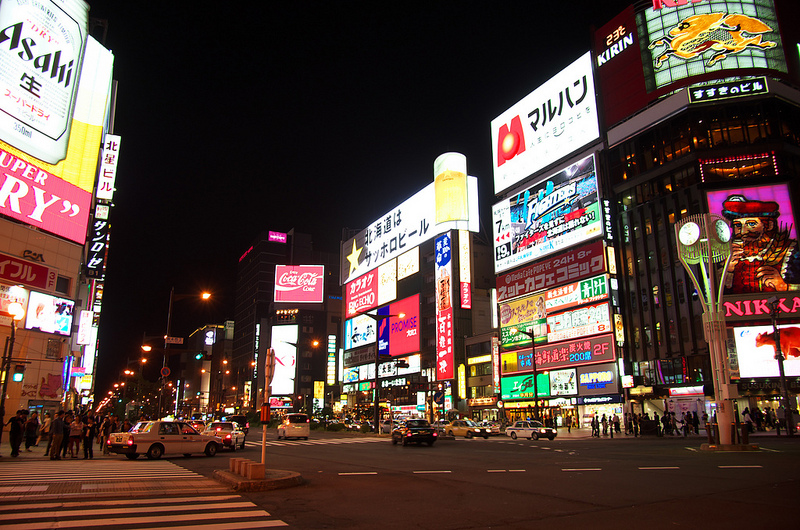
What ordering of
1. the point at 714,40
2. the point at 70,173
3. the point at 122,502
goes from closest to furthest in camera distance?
the point at 122,502, the point at 70,173, the point at 714,40

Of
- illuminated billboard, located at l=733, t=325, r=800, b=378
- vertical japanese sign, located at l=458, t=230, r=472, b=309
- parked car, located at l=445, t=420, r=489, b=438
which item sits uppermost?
vertical japanese sign, located at l=458, t=230, r=472, b=309

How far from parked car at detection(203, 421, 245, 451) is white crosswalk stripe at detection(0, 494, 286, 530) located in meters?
15.3

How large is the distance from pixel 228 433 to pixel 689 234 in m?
22.7

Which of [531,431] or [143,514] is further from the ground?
[143,514]

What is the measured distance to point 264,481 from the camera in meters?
11.3

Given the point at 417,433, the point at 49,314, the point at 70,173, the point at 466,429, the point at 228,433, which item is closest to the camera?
the point at 228,433

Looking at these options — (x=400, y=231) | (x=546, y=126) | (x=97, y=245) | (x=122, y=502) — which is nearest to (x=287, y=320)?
(x=400, y=231)

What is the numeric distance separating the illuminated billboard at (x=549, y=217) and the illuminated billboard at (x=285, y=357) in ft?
212

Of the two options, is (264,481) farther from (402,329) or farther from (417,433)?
(402,329)

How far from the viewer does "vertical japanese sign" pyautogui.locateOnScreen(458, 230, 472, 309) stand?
75812mm

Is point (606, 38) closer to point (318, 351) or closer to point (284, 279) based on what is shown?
point (284, 279)

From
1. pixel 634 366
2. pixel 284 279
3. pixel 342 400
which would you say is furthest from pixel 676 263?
pixel 342 400

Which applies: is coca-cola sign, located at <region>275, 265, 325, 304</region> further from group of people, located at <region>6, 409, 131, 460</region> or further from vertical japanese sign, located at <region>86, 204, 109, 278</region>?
group of people, located at <region>6, 409, 131, 460</region>

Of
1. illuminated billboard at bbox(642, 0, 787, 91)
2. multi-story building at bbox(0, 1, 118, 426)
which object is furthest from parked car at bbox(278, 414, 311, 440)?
illuminated billboard at bbox(642, 0, 787, 91)
